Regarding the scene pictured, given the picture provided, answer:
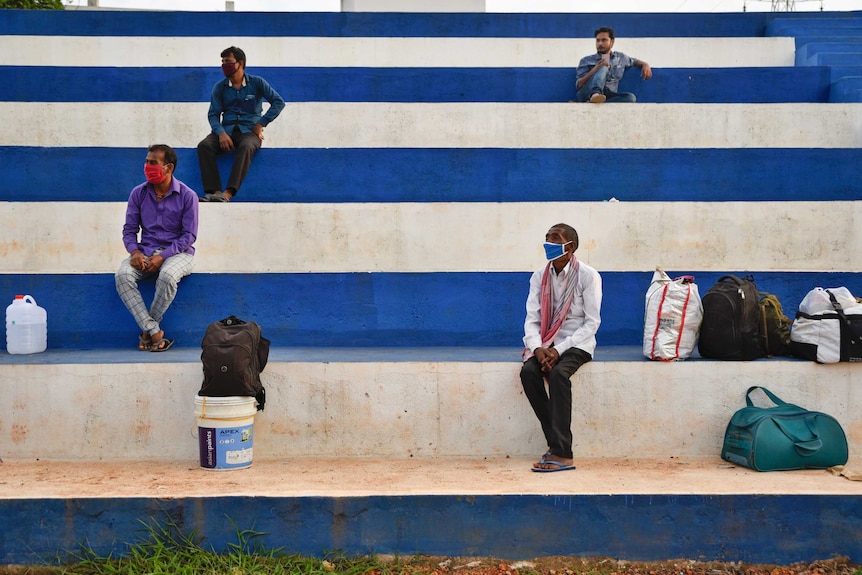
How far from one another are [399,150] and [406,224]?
2.79ft

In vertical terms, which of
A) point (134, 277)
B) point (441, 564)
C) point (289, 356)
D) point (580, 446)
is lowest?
point (441, 564)

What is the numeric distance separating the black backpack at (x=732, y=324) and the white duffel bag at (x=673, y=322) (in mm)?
71

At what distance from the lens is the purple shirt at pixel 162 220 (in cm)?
534

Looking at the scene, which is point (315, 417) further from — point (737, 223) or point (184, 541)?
point (737, 223)

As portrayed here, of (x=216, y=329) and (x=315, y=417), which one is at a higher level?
(x=216, y=329)

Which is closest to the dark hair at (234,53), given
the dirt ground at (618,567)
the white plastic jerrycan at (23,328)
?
the white plastic jerrycan at (23,328)

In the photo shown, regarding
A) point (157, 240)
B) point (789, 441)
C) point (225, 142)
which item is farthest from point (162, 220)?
point (789, 441)

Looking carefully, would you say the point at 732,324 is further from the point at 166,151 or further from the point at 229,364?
the point at 166,151

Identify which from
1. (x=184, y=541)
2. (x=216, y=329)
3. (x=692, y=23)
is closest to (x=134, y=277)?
(x=216, y=329)

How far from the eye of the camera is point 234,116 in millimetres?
6637

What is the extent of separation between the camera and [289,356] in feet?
16.3

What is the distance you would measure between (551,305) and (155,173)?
244 centimetres

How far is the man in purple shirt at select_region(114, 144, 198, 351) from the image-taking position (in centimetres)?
517

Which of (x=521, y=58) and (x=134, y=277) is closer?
(x=134, y=277)
